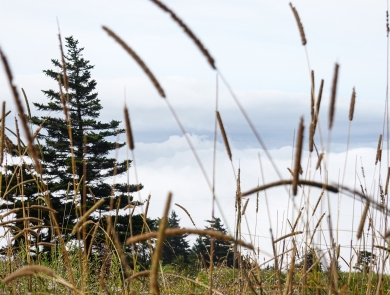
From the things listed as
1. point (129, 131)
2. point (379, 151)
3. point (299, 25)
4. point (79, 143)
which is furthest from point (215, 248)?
point (79, 143)

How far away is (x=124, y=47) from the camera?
1.58 meters

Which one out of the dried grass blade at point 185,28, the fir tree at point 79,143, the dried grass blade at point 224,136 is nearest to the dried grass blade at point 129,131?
the dried grass blade at point 185,28

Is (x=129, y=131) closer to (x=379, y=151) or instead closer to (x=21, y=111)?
(x=21, y=111)

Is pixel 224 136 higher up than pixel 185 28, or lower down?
lower down

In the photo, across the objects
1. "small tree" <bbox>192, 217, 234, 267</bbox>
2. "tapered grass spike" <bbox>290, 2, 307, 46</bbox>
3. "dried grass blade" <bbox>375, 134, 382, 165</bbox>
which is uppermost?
"tapered grass spike" <bbox>290, 2, 307, 46</bbox>

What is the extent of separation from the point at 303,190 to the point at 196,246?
3549cm

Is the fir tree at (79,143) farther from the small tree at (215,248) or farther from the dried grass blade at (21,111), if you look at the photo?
the dried grass blade at (21,111)

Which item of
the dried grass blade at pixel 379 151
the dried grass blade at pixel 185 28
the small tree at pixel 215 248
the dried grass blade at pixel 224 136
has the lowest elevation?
the small tree at pixel 215 248

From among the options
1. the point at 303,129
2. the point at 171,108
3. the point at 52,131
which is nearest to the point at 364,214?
the point at 303,129

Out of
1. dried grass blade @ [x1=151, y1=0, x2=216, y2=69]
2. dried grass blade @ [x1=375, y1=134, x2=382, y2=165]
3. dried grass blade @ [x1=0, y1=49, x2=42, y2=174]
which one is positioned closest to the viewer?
dried grass blade @ [x1=0, y1=49, x2=42, y2=174]

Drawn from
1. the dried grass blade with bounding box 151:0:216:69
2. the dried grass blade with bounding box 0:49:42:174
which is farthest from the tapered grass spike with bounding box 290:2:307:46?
the dried grass blade with bounding box 0:49:42:174

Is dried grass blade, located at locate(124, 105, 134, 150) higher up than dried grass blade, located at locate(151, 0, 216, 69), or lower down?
lower down

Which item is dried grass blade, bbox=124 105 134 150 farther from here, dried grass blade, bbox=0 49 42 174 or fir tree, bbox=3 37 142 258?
fir tree, bbox=3 37 142 258

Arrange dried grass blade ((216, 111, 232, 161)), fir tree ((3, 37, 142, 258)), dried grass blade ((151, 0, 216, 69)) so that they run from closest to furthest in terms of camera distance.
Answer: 1. dried grass blade ((151, 0, 216, 69))
2. dried grass blade ((216, 111, 232, 161))
3. fir tree ((3, 37, 142, 258))
